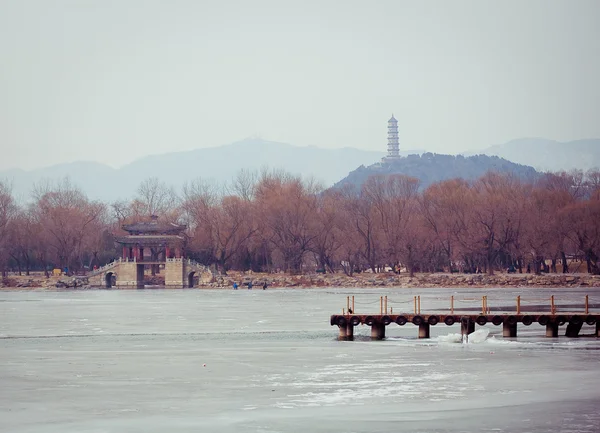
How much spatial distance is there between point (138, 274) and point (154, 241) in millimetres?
4410

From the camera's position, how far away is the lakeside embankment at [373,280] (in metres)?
97.3

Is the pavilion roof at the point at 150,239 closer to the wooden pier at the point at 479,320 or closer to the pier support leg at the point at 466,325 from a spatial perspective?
the wooden pier at the point at 479,320

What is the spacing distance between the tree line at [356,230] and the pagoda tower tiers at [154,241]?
5.64 ft

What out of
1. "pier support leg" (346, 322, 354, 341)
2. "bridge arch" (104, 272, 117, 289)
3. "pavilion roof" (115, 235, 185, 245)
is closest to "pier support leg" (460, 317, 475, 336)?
"pier support leg" (346, 322, 354, 341)

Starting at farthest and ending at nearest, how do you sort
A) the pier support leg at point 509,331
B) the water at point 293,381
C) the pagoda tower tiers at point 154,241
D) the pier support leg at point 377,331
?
the pagoda tower tiers at point 154,241 < the pier support leg at point 377,331 < the pier support leg at point 509,331 < the water at point 293,381

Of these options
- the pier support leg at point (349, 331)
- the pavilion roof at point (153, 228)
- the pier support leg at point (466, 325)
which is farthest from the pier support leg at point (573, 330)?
the pavilion roof at point (153, 228)

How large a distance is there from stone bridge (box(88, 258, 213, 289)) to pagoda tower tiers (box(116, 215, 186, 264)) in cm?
116

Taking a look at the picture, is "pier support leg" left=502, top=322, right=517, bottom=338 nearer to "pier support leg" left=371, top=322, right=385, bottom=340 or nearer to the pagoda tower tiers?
"pier support leg" left=371, top=322, right=385, bottom=340

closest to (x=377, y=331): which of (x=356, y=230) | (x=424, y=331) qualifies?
(x=424, y=331)

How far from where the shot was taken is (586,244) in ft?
334

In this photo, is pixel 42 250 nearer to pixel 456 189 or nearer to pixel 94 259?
pixel 94 259

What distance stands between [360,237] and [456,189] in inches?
636

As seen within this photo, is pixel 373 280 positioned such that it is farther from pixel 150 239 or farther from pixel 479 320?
pixel 479 320

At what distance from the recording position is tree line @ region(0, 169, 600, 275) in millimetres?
106312
